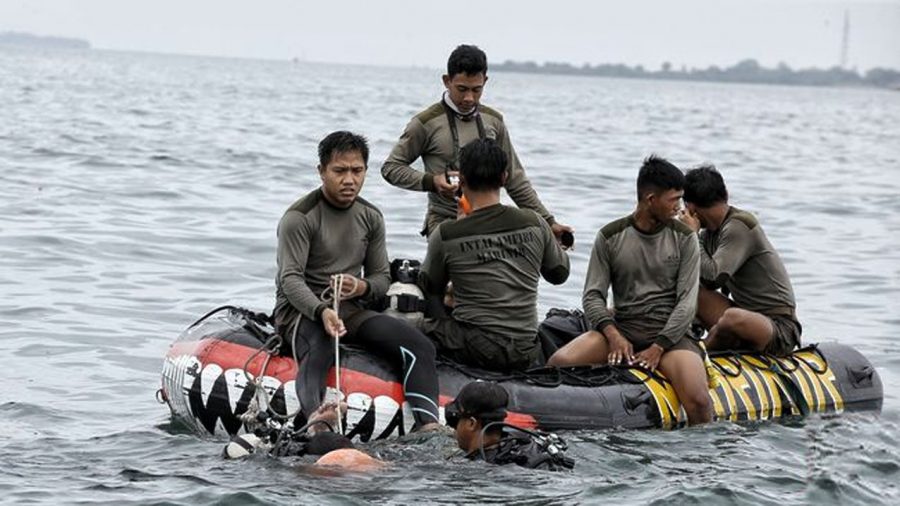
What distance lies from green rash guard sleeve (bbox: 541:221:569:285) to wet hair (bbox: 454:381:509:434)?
1449mm

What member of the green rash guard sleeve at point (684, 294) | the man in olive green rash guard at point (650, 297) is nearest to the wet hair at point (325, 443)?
the man in olive green rash guard at point (650, 297)

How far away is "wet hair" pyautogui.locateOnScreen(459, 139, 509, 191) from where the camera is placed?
32.6 ft

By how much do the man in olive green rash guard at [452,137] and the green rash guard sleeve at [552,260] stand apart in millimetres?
675

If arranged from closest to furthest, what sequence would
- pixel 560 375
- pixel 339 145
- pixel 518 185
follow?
pixel 339 145 < pixel 560 375 < pixel 518 185

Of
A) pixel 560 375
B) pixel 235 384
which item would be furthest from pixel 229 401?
pixel 560 375

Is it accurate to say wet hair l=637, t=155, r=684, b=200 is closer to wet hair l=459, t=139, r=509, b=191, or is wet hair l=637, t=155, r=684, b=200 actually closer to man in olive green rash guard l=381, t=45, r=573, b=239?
man in olive green rash guard l=381, t=45, r=573, b=239

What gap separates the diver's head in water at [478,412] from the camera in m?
9.06

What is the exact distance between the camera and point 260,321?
1111 cm

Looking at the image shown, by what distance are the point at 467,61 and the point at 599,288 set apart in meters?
1.84

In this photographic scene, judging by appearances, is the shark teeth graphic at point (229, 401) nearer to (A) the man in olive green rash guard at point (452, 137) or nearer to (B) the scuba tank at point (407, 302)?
(B) the scuba tank at point (407, 302)

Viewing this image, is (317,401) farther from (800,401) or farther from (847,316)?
(847,316)

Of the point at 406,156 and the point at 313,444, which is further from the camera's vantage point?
the point at 406,156

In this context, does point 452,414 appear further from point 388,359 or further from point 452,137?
point 452,137

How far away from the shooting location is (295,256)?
10.1 metres
